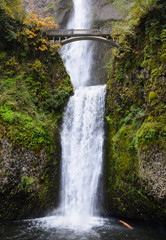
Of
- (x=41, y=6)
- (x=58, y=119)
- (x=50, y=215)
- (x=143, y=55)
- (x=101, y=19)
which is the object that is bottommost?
(x=50, y=215)

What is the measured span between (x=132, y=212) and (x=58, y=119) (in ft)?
22.8

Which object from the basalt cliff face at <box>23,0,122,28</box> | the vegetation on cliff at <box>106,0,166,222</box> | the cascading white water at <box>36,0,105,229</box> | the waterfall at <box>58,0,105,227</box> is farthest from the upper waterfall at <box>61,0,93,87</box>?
the vegetation on cliff at <box>106,0,166,222</box>

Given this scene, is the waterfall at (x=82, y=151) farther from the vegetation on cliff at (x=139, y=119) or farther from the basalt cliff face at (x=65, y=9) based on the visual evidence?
the basalt cliff face at (x=65, y=9)

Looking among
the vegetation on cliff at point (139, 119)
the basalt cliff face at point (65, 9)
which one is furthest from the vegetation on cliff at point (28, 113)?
the basalt cliff face at point (65, 9)

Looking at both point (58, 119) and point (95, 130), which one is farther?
point (58, 119)

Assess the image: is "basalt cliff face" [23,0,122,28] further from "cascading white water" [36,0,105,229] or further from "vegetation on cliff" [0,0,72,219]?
"cascading white water" [36,0,105,229]

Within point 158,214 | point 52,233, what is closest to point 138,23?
point 158,214

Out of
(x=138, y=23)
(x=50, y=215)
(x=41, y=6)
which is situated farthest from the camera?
(x=41, y=6)

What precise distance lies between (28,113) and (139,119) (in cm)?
617

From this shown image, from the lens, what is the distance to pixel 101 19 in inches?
852

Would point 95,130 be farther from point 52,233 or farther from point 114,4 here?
point 114,4

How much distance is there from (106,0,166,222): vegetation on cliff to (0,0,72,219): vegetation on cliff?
11.4 ft

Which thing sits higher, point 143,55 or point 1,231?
point 143,55

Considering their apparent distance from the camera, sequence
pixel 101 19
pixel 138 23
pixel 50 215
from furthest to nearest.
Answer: pixel 101 19 → pixel 138 23 → pixel 50 215
